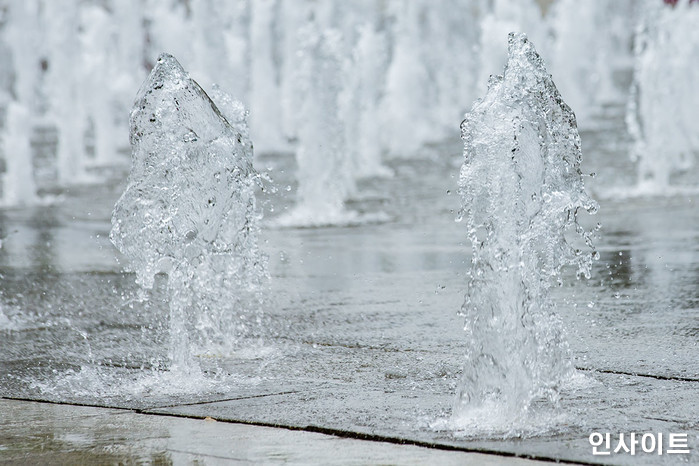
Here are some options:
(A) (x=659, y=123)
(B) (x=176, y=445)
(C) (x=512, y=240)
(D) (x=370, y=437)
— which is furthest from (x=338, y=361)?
(A) (x=659, y=123)

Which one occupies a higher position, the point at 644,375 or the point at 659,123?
the point at 659,123

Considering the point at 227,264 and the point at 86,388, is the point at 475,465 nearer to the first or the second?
the point at 86,388

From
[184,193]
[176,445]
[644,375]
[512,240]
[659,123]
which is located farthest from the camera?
[659,123]

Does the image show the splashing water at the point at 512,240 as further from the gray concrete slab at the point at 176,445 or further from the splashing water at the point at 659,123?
the splashing water at the point at 659,123

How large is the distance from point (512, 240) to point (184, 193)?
6.31 feet

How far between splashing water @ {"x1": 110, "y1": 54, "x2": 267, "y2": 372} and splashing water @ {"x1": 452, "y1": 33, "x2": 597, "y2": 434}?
4.84 feet

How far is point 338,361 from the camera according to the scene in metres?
5.70

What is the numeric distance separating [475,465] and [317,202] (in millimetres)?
8063

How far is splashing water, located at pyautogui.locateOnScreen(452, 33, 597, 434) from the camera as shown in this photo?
455 cm

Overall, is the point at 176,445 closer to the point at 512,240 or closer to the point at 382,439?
the point at 382,439

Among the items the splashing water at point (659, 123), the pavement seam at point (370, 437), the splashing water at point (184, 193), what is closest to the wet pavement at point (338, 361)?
the pavement seam at point (370, 437)

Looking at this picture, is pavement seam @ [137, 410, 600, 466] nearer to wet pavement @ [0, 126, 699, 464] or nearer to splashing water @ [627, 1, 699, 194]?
wet pavement @ [0, 126, 699, 464]

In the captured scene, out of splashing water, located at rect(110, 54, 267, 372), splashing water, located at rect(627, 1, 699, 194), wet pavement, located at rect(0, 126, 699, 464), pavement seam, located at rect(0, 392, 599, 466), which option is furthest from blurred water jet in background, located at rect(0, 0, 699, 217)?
pavement seam, located at rect(0, 392, 599, 466)

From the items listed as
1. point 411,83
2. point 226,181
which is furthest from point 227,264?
point 411,83
